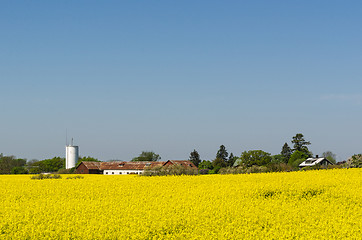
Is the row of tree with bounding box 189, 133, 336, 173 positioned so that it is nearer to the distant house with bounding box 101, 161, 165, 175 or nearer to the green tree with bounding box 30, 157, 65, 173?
the distant house with bounding box 101, 161, 165, 175

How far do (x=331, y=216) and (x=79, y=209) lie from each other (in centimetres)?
899

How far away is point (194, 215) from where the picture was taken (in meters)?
15.0

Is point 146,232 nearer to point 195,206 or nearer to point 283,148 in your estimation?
point 195,206

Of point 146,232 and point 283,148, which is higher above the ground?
point 283,148

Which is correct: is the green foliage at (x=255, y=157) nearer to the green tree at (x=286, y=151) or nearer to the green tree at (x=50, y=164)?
the green tree at (x=286, y=151)

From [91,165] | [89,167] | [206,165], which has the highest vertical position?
[91,165]

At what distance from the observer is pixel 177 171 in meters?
38.2

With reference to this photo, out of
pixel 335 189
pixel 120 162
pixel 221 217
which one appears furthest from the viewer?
pixel 120 162

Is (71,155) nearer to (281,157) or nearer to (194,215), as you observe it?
(281,157)

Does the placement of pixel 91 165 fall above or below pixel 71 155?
below

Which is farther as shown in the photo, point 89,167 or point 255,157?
point 89,167

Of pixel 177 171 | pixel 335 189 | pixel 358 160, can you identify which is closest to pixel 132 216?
pixel 335 189

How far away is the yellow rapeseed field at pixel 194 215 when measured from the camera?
13.0 metres

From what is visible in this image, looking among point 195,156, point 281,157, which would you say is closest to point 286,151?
point 281,157
